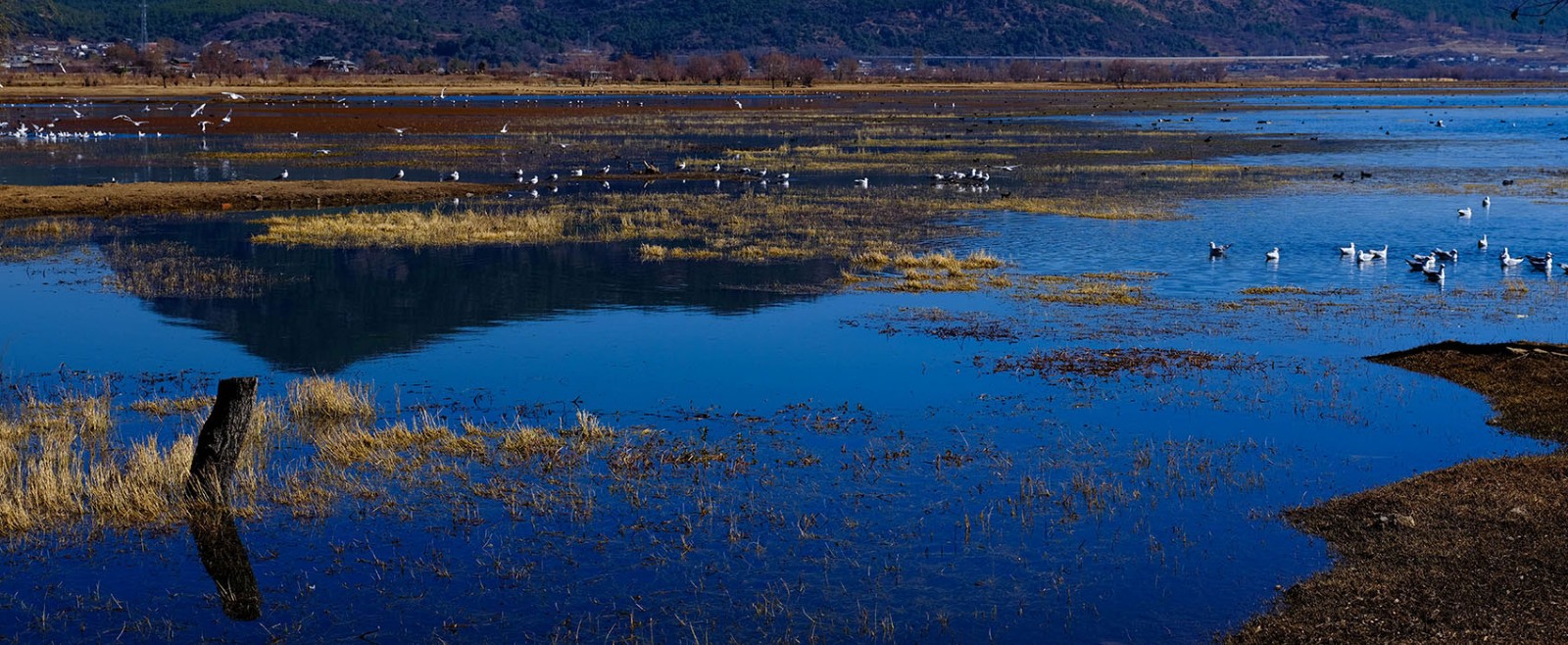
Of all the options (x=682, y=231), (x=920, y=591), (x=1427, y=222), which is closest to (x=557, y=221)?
(x=682, y=231)

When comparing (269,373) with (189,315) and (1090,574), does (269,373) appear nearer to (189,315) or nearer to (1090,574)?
(189,315)

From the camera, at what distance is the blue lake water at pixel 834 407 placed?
11.6 meters

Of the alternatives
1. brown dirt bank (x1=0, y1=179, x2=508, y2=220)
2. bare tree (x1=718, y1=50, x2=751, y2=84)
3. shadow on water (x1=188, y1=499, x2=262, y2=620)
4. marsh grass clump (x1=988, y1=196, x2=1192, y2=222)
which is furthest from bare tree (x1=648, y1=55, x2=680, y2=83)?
shadow on water (x1=188, y1=499, x2=262, y2=620)

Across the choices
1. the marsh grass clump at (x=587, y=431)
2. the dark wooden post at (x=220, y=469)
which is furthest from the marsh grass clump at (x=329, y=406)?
the dark wooden post at (x=220, y=469)

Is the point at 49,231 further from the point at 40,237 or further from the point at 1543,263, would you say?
the point at 1543,263

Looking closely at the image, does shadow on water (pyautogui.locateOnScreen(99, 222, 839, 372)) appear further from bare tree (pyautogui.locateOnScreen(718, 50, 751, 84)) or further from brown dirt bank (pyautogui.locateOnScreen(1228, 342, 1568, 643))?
bare tree (pyautogui.locateOnScreen(718, 50, 751, 84))

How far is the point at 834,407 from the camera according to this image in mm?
18188

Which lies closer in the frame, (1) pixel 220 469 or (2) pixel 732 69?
(1) pixel 220 469

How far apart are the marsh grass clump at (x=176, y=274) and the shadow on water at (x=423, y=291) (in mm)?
251

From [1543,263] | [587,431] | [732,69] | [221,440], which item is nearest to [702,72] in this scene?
[732,69]

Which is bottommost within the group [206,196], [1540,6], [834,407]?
[834,407]

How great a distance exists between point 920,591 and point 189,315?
17.3 meters

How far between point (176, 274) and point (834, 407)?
16.7m

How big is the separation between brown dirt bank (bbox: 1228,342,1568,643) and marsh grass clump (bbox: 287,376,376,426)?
1047 centimetres
